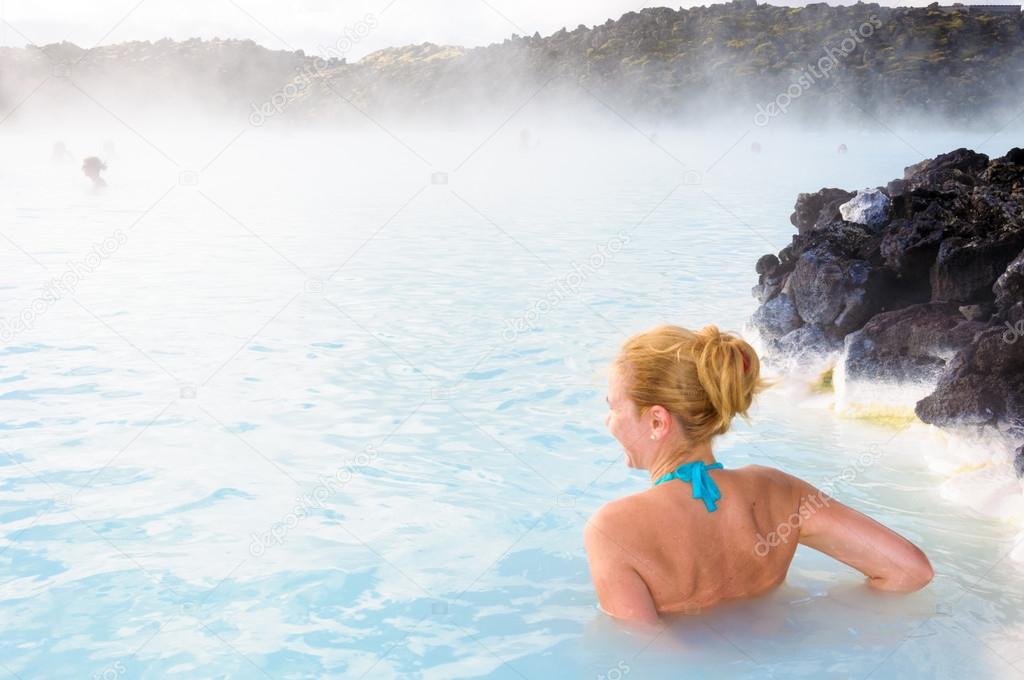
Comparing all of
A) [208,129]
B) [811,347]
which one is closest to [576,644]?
[811,347]

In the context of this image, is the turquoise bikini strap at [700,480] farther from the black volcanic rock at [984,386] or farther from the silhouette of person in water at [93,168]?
the silhouette of person in water at [93,168]

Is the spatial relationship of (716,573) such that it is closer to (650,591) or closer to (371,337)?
(650,591)

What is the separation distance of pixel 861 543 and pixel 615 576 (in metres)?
0.84

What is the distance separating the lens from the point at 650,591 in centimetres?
305

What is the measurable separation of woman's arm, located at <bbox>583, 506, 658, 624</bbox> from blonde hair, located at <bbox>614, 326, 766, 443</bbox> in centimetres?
38

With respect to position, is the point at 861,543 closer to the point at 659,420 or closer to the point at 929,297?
the point at 659,420

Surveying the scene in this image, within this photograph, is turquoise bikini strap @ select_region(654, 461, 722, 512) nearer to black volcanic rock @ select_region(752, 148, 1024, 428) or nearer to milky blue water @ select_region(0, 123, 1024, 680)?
milky blue water @ select_region(0, 123, 1024, 680)

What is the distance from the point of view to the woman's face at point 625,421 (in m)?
2.82

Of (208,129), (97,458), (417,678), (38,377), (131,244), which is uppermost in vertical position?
(208,129)

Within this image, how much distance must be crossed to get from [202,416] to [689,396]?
4350 mm

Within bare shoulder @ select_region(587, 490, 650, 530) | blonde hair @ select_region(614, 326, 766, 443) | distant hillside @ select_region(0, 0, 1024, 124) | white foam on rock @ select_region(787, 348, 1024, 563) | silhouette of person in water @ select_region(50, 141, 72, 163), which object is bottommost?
white foam on rock @ select_region(787, 348, 1024, 563)

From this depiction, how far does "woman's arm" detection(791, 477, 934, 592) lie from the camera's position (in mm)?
3090
